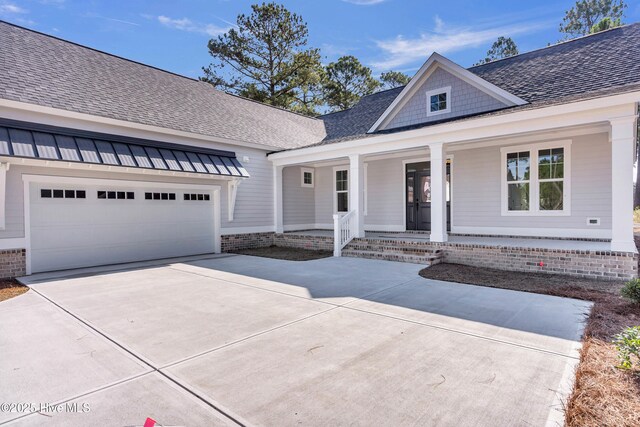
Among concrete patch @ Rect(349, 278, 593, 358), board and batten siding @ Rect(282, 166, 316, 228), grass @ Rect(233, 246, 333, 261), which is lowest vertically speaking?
concrete patch @ Rect(349, 278, 593, 358)

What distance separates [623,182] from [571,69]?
4409 millimetres

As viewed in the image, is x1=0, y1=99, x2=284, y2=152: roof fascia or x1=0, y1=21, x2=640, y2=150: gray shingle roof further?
x1=0, y1=21, x2=640, y2=150: gray shingle roof

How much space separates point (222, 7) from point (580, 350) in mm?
22803

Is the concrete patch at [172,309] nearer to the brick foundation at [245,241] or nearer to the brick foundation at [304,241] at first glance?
the brick foundation at [245,241]

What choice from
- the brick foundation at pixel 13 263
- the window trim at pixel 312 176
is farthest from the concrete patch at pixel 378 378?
the window trim at pixel 312 176

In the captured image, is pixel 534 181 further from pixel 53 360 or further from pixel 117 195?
pixel 117 195

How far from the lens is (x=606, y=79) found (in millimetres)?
7859

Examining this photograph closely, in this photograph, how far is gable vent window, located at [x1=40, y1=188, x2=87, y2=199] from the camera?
752cm

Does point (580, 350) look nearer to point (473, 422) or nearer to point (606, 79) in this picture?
point (473, 422)

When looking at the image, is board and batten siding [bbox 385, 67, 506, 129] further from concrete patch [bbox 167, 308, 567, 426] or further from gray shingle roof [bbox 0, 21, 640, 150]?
concrete patch [bbox 167, 308, 567, 426]

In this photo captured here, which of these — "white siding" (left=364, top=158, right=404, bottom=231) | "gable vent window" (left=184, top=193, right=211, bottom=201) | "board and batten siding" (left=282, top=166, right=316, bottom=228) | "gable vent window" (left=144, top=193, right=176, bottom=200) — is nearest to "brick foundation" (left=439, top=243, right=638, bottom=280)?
"white siding" (left=364, top=158, right=404, bottom=231)

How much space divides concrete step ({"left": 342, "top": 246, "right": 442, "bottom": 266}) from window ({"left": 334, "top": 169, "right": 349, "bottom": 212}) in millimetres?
3566

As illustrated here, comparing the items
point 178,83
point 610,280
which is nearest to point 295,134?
point 178,83

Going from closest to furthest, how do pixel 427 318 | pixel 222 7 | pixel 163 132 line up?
pixel 427 318 → pixel 163 132 → pixel 222 7
